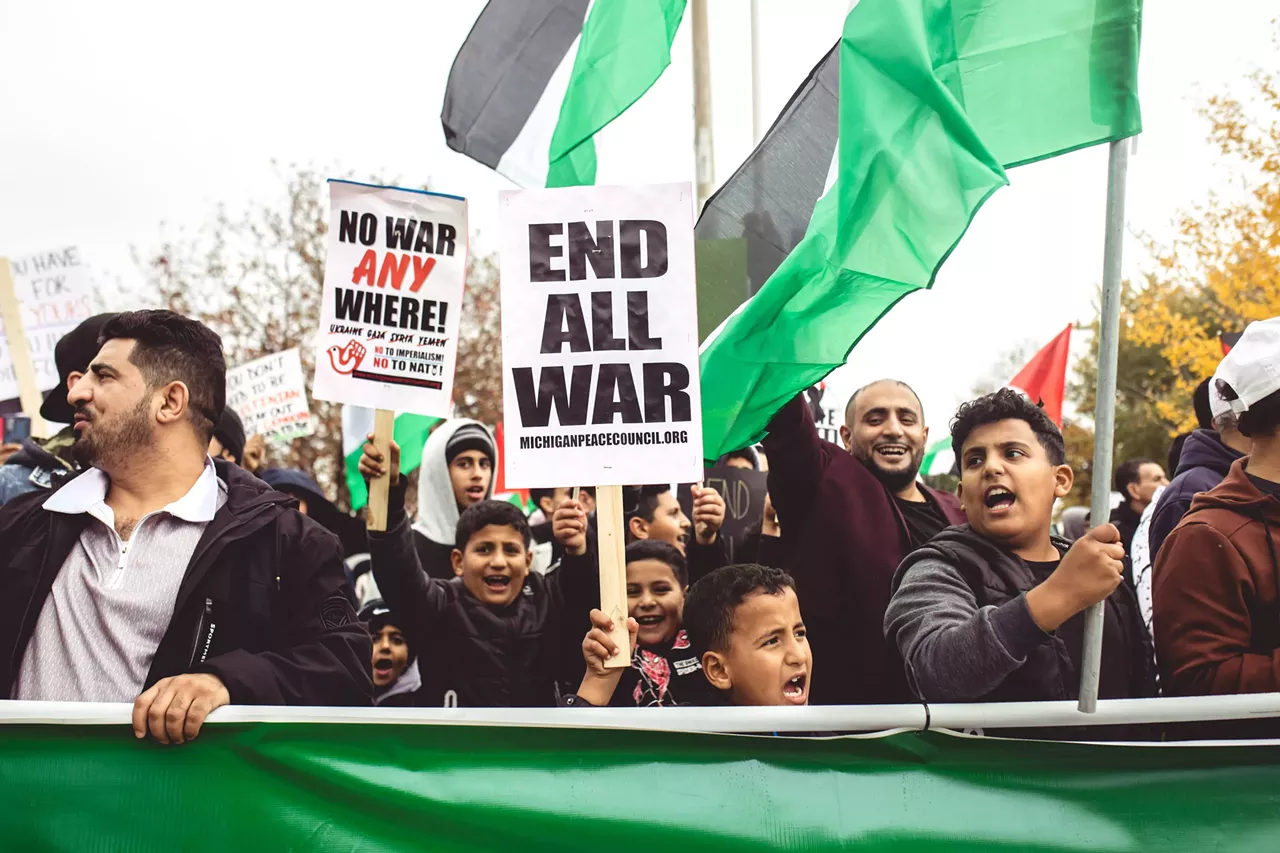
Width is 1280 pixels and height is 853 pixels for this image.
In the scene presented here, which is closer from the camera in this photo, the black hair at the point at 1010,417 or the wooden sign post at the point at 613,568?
the wooden sign post at the point at 613,568

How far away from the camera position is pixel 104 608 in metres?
2.86

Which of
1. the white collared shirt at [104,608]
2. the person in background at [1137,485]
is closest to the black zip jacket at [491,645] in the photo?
the white collared shirt at [104,608]

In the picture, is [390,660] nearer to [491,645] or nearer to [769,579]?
[491,645]

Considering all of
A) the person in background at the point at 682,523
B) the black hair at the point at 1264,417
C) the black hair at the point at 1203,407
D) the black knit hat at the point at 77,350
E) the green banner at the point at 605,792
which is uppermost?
the black knit hat at the point at 77,350

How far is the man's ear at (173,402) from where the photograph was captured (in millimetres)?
3133

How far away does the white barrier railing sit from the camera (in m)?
2.55

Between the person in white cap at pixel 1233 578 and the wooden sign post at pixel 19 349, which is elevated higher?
the wooden sign post at pixel 19 349

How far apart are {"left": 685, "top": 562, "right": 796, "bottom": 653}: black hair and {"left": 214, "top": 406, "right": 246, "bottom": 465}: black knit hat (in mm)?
2607

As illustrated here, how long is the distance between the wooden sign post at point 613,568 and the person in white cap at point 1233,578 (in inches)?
50.6

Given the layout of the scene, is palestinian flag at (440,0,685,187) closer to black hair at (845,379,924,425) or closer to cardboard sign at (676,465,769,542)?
black hair at (845,379,924,425)

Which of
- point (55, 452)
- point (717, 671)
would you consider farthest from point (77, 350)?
point (717, 671)

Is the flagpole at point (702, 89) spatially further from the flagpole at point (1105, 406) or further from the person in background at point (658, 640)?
the flagpole at point (1105, 406)

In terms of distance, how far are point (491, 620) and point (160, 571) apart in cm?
204

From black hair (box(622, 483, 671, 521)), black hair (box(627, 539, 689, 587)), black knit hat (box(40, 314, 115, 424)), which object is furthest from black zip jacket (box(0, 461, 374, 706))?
black hair (box(622, 483, 671, 521))
